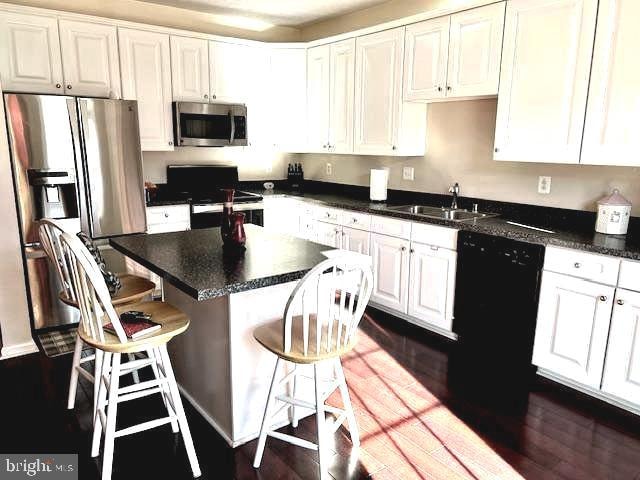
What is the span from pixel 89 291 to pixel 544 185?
2.89 m

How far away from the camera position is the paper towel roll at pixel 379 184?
13.6 ft

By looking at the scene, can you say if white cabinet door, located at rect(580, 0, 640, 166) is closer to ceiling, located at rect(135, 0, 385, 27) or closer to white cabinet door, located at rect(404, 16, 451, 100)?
white cabinet door, located at rect(404, 16, 451, 100)

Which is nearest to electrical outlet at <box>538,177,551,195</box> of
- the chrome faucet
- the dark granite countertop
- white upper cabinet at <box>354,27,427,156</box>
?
the dark granite countertop

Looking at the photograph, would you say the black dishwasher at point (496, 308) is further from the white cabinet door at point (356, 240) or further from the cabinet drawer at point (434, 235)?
the white cabinet door at point (356, 240)

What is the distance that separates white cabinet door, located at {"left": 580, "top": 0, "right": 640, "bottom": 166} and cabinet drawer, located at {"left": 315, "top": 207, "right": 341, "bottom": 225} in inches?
81.0

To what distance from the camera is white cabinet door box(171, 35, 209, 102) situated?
4133mm

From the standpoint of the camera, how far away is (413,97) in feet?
12.1

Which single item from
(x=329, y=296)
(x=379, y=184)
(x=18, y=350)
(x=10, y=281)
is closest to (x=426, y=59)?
(x=379, y=184)

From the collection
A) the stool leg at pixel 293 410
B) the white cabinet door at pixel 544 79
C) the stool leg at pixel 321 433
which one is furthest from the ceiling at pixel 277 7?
the stool leg at pixel 321 433

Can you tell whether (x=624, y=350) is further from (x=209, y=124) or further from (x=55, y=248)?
(x=209, y=124)

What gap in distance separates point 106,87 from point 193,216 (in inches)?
49.8

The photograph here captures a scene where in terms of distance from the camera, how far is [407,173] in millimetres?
4223

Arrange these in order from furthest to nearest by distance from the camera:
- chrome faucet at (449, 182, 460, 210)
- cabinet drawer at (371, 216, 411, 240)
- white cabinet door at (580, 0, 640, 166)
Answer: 1. chrome faucet at (449, 182, 460, 210)
2. cabinet drawer at (371, 216, 411, 240)
3. white cabinet door at (580, 0, 640, 166)

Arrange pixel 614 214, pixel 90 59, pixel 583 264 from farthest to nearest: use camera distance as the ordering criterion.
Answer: pixel 90 59 < pixel 614 214 < pixel 583 264
